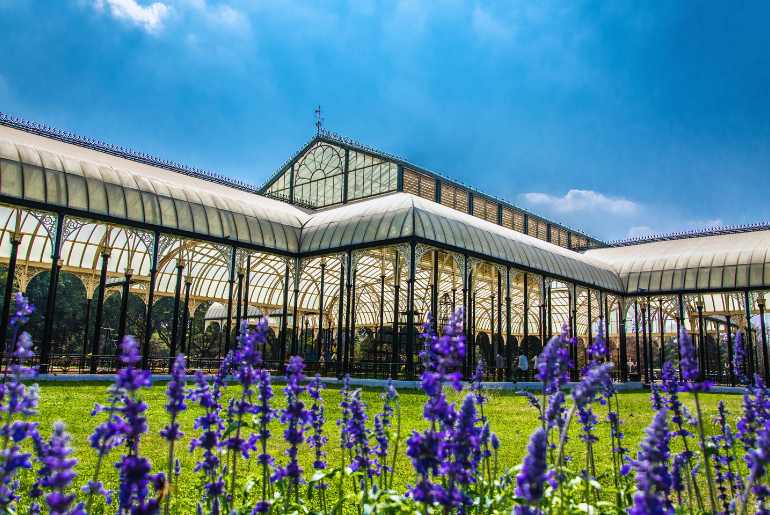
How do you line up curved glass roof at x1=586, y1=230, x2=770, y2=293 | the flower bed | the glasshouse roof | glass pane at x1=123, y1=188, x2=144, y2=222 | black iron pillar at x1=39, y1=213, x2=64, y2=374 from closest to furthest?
the flower bed
black iron pillar at x1=39, y1=213, x2=64, y2=374
the glasshouse roof
glass pane at x1=123, y1=188, x2=144, y2=222
curved glass roof at x1=586, y1=230, x2=770, y2=293

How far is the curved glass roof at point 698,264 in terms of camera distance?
1457 inches

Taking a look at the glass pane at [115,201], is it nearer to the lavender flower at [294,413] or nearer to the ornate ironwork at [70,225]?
the ornate ironwork at [70,225]

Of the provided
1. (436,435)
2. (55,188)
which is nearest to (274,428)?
(436,435)

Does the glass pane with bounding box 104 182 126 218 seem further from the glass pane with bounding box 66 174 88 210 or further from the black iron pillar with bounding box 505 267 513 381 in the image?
the black iron pillar with bounding box 505 267 513 381

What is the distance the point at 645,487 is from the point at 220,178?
3727 cm

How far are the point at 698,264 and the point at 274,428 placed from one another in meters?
35.8

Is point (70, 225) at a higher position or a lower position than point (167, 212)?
lower

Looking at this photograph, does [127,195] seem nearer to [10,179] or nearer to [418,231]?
[10,179]

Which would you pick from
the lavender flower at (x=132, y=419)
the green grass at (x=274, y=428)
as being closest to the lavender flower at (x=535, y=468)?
the lavender flower at (x=132, y=419)

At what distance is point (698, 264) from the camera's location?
39.8 m

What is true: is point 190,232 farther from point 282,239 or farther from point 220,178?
point 220,178

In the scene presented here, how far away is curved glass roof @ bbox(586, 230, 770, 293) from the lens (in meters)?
37.0

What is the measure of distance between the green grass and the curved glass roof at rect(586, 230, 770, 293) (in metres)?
20.9

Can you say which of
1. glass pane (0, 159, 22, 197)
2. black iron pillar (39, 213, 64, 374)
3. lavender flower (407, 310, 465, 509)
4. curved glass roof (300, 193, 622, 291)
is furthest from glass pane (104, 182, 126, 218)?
lavender flower (407, 310, 465, 509)
